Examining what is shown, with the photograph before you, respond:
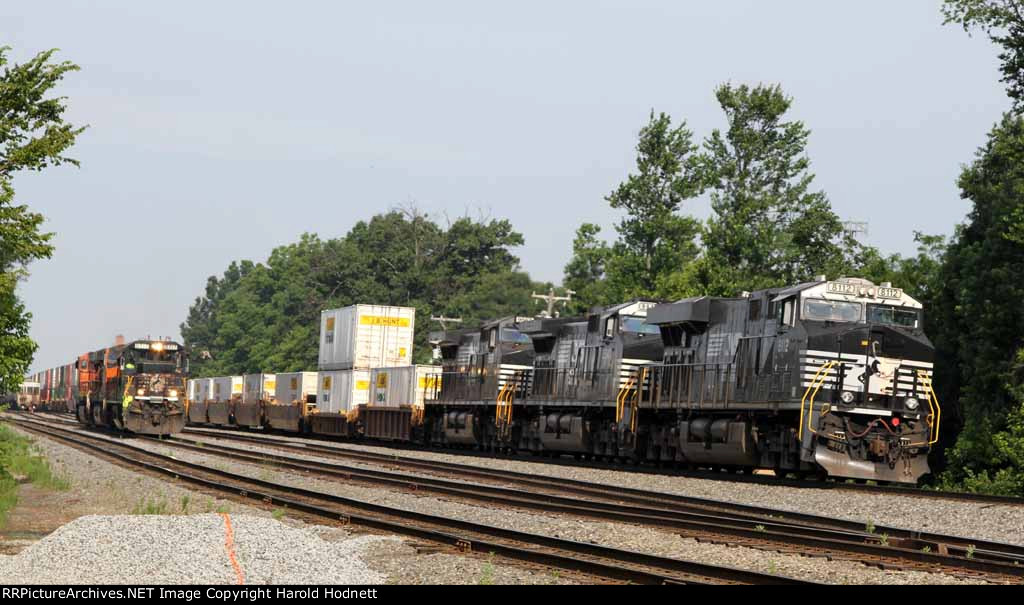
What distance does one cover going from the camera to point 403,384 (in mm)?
45750

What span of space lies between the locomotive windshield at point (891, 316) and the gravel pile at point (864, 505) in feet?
11.9

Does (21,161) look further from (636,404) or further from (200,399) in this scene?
(200,399)

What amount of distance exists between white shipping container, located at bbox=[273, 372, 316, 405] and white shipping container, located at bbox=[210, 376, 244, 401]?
644cm

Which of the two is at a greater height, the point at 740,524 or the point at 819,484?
the point at 819,484

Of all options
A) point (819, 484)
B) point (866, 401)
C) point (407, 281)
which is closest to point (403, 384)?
point (819, 484)

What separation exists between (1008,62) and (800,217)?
24.2 m

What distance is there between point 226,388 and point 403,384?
24787 mm

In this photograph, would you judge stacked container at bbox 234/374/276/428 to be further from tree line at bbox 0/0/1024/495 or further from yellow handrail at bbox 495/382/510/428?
yellow handrail at bbox 495/382/510/428

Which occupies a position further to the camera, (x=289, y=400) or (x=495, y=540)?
(x=289, y=400)

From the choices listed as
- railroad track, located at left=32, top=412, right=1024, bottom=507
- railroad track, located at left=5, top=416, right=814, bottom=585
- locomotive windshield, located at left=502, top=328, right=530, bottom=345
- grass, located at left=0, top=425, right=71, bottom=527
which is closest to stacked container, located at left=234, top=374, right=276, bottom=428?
locomotive windshield, located at left=502, top=328, right=530, bottom=345

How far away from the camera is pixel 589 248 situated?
66.0 m

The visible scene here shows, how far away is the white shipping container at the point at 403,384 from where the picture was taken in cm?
4475

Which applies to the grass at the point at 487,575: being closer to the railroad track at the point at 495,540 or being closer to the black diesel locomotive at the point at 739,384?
the railroad track at the point at 495,540
